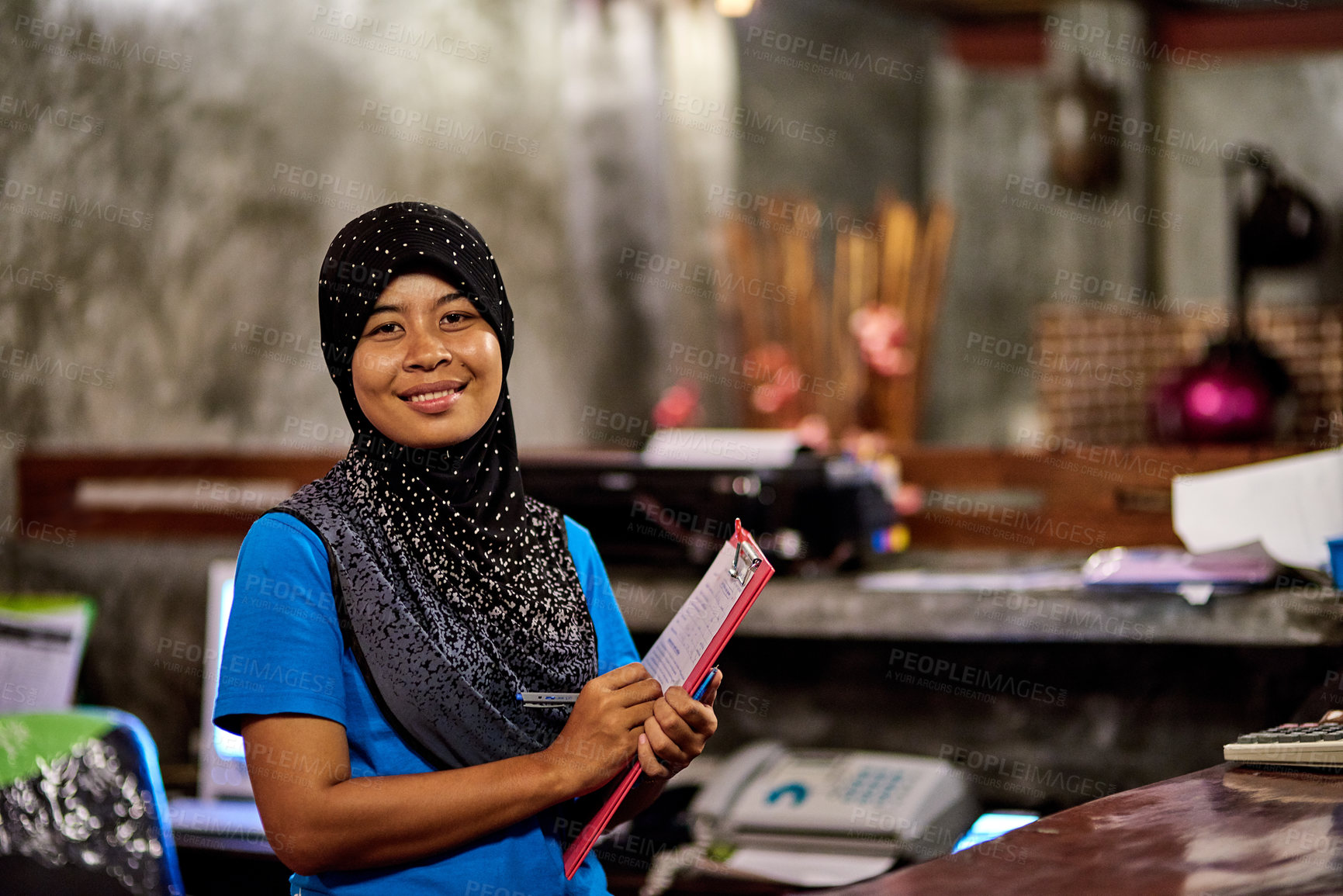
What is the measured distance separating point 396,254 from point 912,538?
1789 millimetres

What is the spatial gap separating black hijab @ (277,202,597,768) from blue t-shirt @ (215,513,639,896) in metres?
0.02

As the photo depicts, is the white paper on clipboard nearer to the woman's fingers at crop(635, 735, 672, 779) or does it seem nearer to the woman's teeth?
the woman's fingers at crop(635, 735, 672, 779)

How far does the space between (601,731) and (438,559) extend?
0.77 feet

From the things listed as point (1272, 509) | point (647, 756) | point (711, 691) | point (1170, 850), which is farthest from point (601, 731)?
point (1272, 509)

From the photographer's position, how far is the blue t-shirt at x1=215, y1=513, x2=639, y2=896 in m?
1.09

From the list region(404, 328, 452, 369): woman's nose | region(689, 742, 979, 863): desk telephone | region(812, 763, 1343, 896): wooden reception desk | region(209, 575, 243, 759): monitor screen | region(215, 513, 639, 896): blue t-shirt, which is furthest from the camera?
region(209, 575, 243, 759): monitor screen

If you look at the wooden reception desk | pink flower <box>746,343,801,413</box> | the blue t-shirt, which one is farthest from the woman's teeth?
pink flower <box>746,343,801,413</box>

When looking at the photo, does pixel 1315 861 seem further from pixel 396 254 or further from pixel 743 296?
pixel 743 296

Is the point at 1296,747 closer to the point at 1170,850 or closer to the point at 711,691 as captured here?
the point at 1170,850

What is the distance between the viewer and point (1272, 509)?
6.54ft

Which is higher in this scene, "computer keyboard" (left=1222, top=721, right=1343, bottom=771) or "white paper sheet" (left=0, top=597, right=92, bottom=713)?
"computer keyboard" (left=1222, top=721, right=1343, bottom=771)

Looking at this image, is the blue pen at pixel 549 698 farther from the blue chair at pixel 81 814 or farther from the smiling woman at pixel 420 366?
the blue chair at pixel 81 814

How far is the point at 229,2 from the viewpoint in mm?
3223

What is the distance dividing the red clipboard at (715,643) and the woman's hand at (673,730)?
0.02 m
